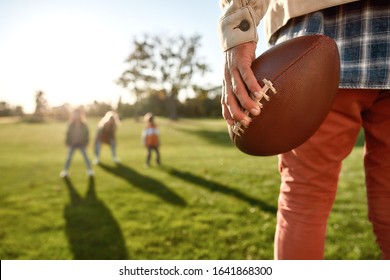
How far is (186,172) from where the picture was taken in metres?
7.34

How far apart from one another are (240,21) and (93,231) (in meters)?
2.83

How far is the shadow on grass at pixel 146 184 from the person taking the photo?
4.66m

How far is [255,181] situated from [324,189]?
14.5ft

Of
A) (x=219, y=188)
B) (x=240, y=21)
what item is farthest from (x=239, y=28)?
(x=219, y=188)

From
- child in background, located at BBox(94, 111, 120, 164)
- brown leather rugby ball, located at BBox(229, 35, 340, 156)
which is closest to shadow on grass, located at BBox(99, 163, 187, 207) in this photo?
child in background, located at BBox(94, 111, 120, 164)

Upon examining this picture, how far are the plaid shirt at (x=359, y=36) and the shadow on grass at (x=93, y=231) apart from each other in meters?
2.20

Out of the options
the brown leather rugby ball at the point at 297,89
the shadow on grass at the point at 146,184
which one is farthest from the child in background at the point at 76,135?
the brown leather rugby ball at the point at 297,89

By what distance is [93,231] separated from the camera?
3371 mm

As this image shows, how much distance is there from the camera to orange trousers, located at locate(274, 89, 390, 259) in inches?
46.8

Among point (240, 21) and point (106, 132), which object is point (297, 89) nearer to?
point (240, 21)

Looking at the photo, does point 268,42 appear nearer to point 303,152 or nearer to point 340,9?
point 340,9

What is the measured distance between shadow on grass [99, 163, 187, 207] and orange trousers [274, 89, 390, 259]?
312cm

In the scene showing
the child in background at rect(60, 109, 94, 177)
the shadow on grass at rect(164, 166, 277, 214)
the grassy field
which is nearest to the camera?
the grassy field

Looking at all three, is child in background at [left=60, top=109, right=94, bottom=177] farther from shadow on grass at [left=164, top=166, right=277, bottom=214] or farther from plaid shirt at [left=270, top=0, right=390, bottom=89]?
plaid shirt at [left=270, top=0, right=390, bottom=89]
